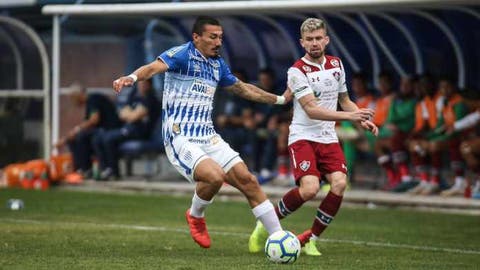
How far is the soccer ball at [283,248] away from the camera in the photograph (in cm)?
1039

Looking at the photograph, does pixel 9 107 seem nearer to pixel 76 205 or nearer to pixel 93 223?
pixel 76 205

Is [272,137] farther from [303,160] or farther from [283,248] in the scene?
[283,248]

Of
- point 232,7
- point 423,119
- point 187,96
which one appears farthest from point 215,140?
point 423,119

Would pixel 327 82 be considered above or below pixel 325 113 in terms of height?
above

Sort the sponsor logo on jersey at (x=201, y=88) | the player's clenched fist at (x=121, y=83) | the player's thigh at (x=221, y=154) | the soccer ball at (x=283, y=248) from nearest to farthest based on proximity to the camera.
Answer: the player's clenched fist at (x=121, y=83) < the soccer ball at (x=283, y=248) < the player's thigh at (x=221, y=154) < the sponsor logo on jersey at (x=201, y=88)

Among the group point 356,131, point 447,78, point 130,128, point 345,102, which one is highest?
point 345,102

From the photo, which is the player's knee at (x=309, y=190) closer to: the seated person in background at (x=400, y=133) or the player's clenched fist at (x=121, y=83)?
the player's clenched fist at (x=121, y=83)

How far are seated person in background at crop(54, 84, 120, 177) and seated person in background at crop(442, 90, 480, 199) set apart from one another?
6195 mm

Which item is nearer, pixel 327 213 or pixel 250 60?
pixel 327 213

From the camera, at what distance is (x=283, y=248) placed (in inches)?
409

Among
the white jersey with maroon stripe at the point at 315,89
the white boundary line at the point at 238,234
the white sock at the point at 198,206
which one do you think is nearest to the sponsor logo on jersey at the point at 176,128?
the white sock at the point at 198,206

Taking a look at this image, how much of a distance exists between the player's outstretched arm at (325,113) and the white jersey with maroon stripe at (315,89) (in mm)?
71

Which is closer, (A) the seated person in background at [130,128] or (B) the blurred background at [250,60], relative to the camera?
(B) the blurred background at [250,60]

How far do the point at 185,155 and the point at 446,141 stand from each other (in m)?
7.92
